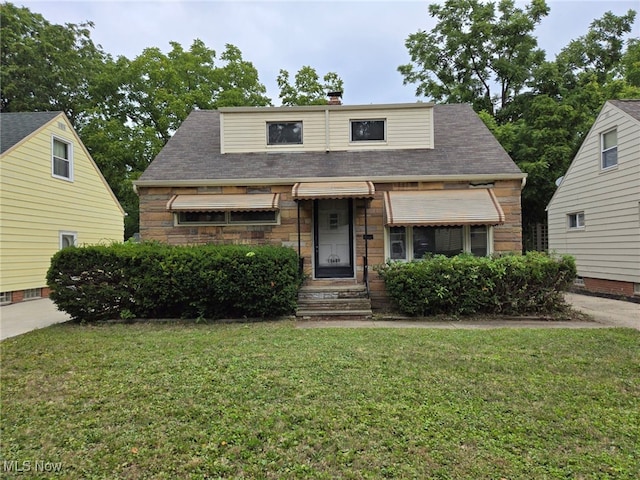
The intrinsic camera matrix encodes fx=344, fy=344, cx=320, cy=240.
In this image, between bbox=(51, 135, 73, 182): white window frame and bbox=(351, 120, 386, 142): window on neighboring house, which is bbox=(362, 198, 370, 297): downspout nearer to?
bbox=(351, 120, 386, 142): window on neighboring house

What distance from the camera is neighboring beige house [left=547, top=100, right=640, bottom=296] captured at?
9.60 metres

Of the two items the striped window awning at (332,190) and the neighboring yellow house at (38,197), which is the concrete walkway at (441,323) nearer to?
the neighboring yellow house at (38,197)

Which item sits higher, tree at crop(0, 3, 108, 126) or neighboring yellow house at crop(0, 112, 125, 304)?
tree at crop(0, 3, 108, 126)

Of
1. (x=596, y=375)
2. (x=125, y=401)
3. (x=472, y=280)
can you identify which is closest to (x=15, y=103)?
(x=125, y=401)

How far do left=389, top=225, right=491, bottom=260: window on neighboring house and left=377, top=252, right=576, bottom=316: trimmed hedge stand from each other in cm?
128

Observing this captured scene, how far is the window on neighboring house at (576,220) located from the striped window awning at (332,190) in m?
8.29

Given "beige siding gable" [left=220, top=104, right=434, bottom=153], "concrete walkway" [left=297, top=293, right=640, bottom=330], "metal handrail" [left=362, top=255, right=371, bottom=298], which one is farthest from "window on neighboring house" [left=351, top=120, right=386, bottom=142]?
"concrete walkway" [left=297, top=293, right=640, bottom=330]

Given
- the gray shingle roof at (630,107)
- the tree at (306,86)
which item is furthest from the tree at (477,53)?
the gray shingle roof at (630,107)

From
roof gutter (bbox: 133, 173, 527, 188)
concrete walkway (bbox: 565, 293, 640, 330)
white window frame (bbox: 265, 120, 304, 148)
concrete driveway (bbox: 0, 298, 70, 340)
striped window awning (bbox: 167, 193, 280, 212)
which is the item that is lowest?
concrete walkway (bbox: 565, 293, 640, 330)

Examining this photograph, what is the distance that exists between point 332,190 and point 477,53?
18.2m

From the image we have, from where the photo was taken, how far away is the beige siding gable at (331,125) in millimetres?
10375

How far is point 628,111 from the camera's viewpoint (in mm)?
9875

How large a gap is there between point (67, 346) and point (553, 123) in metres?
19.2

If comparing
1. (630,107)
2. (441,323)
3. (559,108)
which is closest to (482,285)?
(441,323)
